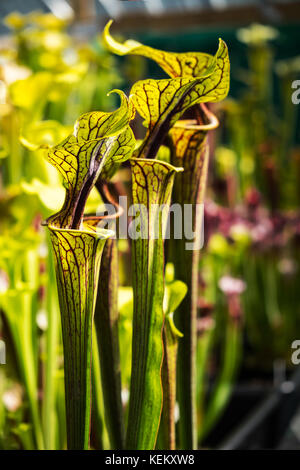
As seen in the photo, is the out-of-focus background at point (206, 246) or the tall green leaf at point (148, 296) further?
the out-of-focus background at point (206, 246)

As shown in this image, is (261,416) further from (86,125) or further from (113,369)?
(86,125)

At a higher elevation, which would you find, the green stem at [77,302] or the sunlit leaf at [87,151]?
the sunlit leaf at [87,151]

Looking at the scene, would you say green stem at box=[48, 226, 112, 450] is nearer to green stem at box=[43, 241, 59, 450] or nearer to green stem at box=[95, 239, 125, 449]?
green stem at box=[95, 239, 125, 449]

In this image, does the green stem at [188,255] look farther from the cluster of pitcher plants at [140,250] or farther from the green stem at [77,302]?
the green stem at [77,302]

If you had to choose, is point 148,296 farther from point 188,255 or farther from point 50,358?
point 50,358

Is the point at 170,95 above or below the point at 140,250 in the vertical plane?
above

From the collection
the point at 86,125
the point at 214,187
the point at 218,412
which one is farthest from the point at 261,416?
the point at 86,125

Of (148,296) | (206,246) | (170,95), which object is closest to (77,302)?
(148,296)

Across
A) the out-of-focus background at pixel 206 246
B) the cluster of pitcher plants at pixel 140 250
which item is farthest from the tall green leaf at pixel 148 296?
the out-of-focus background at pixel 206 246
